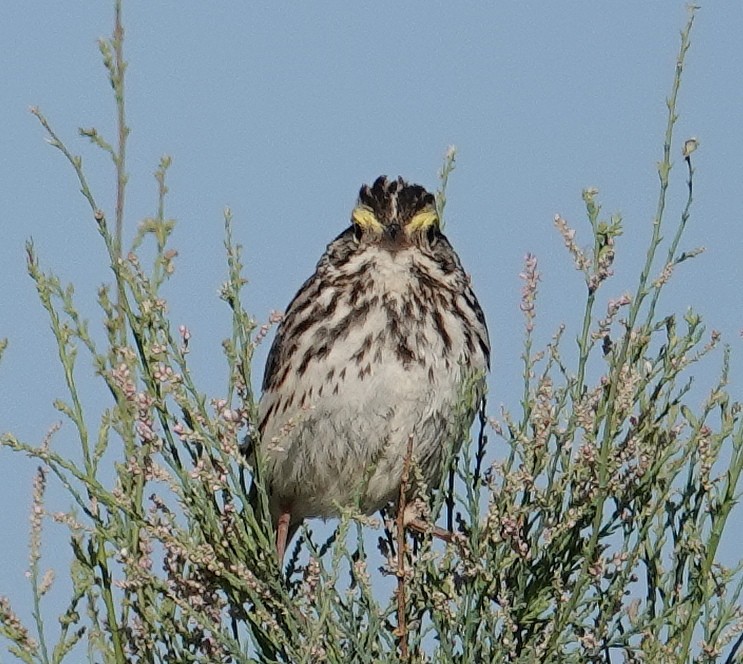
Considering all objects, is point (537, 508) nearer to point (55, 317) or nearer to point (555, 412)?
point (555, 412)

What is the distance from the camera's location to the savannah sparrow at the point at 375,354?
5520mm

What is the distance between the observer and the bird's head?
5750mm

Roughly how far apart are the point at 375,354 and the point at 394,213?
593 mm

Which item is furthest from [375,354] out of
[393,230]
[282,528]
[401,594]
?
[401,594]

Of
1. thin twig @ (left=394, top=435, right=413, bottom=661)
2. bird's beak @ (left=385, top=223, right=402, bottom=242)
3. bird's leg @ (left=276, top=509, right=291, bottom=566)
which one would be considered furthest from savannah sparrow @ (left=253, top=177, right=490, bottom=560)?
thin twig @ (left=394, top=435, right=413, bottom=661)

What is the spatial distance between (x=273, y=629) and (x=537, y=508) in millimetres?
871

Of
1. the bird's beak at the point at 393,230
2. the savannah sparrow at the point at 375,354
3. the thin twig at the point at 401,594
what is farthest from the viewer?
the bird's beak at the point at 393,230

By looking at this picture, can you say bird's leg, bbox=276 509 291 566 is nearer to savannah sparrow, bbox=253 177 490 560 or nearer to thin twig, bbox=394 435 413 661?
savannah sparrow, bbox=253 177 490 560

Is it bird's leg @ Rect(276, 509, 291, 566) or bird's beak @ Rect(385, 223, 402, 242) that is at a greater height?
bird's beak @ Rect(385, 223, 402, 242)

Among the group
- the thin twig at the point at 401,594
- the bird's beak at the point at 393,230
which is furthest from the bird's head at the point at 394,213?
the thin twig at the point at 401,594

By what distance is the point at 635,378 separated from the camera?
4.33 metres

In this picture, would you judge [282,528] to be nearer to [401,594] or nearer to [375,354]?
[375,354]

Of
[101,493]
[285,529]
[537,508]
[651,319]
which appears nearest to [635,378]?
[651,319]

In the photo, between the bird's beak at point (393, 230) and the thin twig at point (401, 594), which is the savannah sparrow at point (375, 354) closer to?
the bird's beak at point (393, 230)
